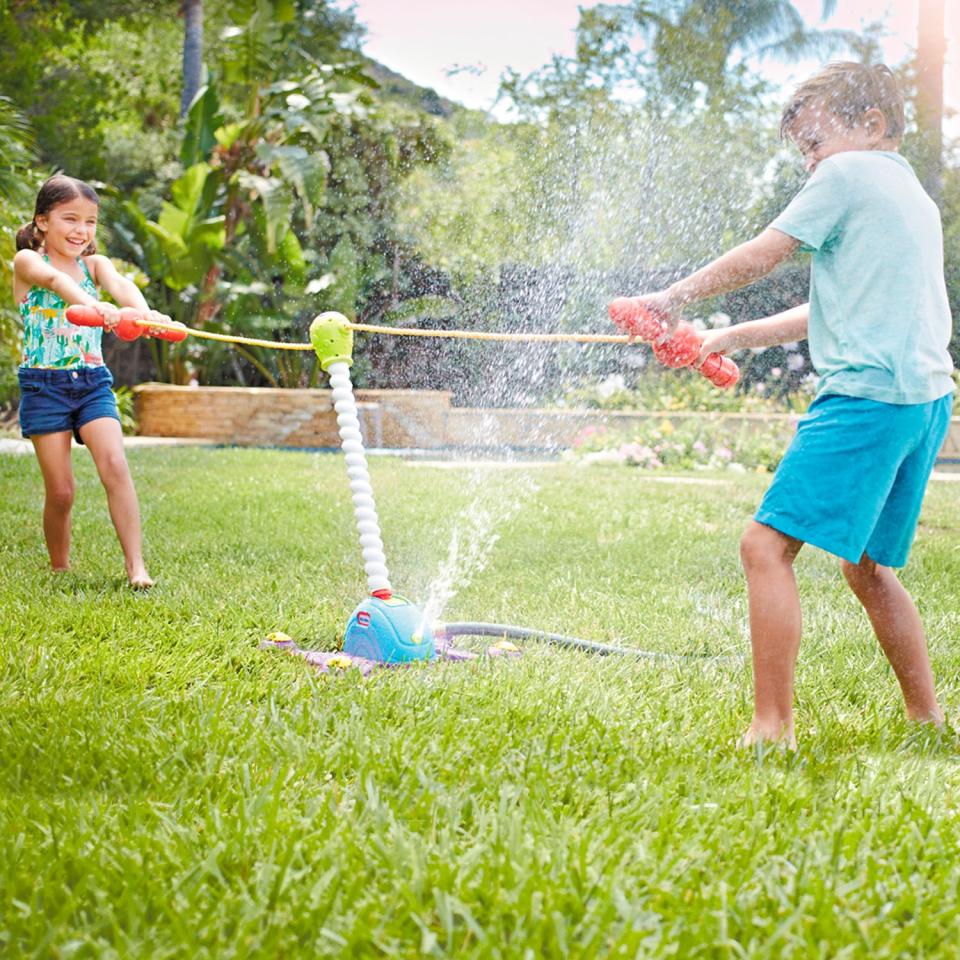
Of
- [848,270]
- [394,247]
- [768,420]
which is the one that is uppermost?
[394,247]

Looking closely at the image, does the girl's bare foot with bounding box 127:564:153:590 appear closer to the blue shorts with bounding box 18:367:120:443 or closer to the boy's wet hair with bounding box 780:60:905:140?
the blue shorts with bounding box 18:367:120:443

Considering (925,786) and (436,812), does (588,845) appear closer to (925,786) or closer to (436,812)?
(436,812)

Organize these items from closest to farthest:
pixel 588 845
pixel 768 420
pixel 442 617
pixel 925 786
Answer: pixel 588 845, pixel 925 786, pixel 442 617, pixel 768 420

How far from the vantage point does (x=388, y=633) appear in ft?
7.93

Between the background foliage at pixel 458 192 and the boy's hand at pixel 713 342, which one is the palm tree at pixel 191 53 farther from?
the boy's hand at pixel 713 342

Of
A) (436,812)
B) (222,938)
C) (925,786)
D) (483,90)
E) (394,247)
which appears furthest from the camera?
(483,90)

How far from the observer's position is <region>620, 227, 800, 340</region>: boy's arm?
1.96 metres

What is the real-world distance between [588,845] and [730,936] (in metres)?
0.23

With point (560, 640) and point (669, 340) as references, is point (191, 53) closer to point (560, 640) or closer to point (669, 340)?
point (560, 640)

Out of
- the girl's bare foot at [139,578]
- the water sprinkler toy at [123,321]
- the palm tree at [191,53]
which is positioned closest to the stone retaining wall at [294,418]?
the palm tree at [191,53]

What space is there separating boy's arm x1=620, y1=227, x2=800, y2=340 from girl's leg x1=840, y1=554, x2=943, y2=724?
59 cm

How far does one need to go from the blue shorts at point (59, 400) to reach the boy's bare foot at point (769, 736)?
2.18 metres

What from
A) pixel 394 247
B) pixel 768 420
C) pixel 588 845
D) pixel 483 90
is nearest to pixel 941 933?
pixel 588 845

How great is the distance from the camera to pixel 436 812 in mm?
1567
